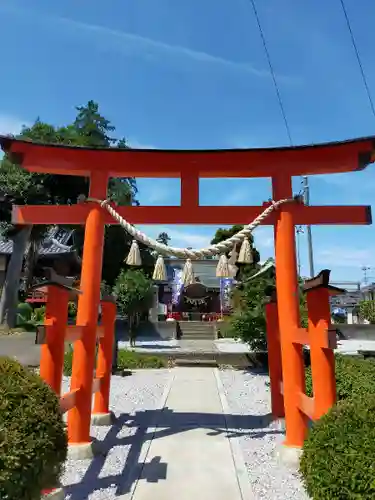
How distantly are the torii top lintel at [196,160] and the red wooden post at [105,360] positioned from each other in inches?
92.7

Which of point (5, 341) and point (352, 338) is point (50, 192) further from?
point (352, 338)

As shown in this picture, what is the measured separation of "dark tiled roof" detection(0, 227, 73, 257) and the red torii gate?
20149 mm

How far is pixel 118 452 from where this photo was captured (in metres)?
5.16

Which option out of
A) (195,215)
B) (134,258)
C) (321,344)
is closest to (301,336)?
(321,344)

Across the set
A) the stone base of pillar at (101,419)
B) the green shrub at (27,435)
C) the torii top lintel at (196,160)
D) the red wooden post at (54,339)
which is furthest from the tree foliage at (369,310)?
the green shrub at (27,435)

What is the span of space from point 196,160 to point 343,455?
4.25m

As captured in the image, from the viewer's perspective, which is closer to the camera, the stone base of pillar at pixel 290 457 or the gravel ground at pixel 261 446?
the gravel ground at pixel 261 446

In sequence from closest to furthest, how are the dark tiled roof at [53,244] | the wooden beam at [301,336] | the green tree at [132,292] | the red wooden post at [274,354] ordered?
the wooden beam at [301,336] < the red wooden post at [274,354] < the green tree at [132,292] < the dark tiled roof at [53,244]

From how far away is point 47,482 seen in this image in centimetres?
285

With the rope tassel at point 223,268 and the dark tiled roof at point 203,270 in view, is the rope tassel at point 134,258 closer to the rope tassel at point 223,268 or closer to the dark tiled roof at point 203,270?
the rope tassel at point 223,268

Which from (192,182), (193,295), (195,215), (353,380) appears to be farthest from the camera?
(193,295)

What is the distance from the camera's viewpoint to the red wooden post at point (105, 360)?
21.3ft

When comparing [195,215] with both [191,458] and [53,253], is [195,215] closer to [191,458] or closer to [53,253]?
[191,458]

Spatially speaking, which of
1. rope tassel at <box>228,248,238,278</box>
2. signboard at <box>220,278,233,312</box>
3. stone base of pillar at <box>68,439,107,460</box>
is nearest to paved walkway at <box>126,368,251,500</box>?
stone base of pillar at <box>68,439,107,460</box>
